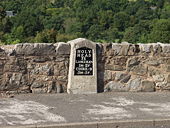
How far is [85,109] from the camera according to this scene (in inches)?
270

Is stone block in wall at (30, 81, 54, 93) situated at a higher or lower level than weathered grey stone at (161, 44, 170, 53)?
lower

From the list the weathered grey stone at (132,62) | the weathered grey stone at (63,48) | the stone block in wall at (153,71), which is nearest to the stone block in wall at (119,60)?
the weathered grey stone at (132,62)

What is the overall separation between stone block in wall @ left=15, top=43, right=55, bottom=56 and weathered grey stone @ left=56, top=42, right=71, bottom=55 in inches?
4.8

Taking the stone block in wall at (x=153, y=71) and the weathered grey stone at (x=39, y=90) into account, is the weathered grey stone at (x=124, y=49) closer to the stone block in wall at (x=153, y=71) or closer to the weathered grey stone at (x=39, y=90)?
the stone block in wall at (x=153, y=71)

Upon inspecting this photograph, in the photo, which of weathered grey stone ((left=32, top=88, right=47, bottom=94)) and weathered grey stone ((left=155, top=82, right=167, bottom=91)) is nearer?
weathered grey stone ((left=32, top=88, right=47, bottom=94))

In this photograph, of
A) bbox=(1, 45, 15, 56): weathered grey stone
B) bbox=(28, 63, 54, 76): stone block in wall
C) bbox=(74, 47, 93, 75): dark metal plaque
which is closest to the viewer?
bbox=(1, 45, 15, 56): weathered grey stone

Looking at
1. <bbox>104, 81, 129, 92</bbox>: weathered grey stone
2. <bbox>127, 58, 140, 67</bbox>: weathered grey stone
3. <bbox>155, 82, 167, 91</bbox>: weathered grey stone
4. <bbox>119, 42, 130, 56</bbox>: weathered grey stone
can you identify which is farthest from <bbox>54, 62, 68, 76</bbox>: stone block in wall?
<bbox>155, 82, 167, 91</bbox>: weathered grey stone

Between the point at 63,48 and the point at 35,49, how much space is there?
664 mm

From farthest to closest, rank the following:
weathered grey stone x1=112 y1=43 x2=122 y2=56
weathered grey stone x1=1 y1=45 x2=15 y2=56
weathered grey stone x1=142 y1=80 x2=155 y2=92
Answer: weathered grey stone x1=142 y1=80 x2=155 y2=92, weathered grey stone x1=112 y1=43 x2=122 y2=56, weathered grey stone x1=1 y1=45 x2=15 y2=56

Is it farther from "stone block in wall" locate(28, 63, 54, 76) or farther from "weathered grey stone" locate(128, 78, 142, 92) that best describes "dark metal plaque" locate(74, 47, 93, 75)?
"weathered grey stone" locate(128, 78, 142, 92)

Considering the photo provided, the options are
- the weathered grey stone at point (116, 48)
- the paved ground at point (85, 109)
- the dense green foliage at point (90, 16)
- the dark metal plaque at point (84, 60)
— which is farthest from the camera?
the dense green foliage at point (90, 16)

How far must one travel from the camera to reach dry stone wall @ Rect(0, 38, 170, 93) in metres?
7.90

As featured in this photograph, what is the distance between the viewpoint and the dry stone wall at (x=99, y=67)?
7.90 m

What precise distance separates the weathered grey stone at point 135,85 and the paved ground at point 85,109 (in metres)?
0.23
